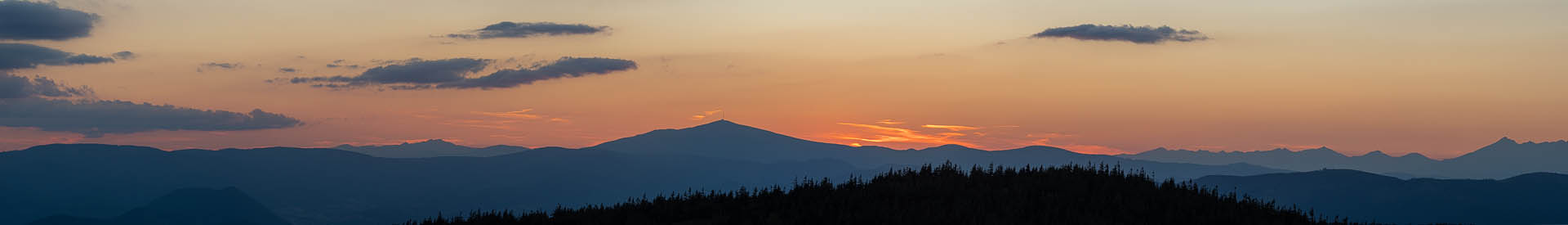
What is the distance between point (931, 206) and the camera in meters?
15.4

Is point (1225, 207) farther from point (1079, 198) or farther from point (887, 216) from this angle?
point (887, 216)

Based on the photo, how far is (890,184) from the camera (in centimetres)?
1766

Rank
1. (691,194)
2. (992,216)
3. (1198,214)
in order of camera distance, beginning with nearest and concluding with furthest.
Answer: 1. (992,216)
2. (1198,214)
3. (691,194)

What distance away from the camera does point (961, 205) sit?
604 inches

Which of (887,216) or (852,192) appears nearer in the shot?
(887,216)

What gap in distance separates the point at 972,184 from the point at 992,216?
3013mm

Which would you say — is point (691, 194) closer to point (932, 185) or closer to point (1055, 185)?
point (932, 185)

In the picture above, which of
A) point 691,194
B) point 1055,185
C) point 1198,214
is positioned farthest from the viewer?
point 691,194

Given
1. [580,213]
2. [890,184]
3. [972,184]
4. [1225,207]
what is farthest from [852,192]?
[1225,207]

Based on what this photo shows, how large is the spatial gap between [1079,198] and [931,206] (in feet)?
8.15

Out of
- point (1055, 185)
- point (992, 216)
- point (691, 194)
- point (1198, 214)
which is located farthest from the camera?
point (691, 194)

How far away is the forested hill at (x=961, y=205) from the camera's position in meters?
15.1

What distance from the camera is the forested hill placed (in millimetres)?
15086

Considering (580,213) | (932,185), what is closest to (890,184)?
(932,185)
